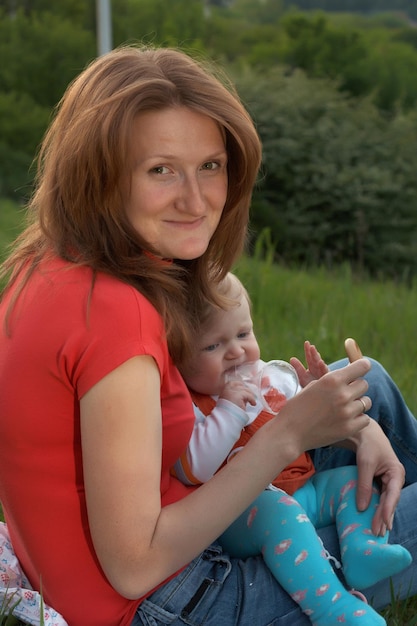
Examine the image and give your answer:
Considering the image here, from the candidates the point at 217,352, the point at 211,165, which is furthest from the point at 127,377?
the point at 217,352

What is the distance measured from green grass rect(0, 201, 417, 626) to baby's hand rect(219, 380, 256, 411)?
1.46 metres

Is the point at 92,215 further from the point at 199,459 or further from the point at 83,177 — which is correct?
the point at 199,459

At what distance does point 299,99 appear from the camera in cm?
1225

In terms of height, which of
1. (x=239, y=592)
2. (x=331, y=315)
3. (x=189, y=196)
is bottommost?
(x=331, y=315)

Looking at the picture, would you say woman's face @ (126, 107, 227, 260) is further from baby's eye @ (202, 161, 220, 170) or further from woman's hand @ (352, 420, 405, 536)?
woman's hand @ (352, 420, 405, 536)

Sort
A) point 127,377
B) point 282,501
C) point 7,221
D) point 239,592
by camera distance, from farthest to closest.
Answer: point 7,221 → point 282,501 → point 239,592 → point 127,377

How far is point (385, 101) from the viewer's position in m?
14.6

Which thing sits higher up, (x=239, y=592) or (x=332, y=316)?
(x=239, y=592)

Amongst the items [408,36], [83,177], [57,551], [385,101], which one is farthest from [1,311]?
[408,36]

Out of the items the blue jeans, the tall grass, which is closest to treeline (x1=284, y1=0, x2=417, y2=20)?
the tall grass

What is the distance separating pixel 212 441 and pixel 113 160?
693 millimetres

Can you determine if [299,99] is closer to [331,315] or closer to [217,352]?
[331,315]

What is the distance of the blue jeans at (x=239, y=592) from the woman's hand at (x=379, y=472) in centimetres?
5

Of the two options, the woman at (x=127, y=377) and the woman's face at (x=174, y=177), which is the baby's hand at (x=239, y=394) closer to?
the woman at (x=127, y=377)
